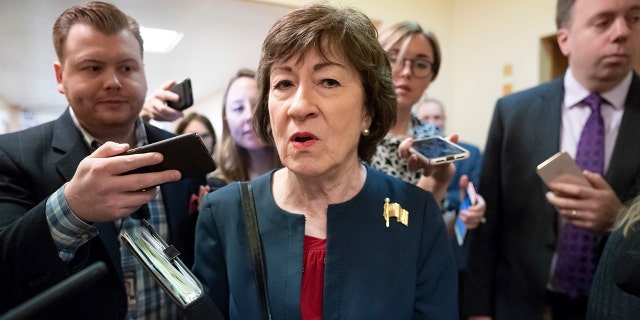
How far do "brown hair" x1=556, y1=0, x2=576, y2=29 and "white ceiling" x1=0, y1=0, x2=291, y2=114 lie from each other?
3.59 ft

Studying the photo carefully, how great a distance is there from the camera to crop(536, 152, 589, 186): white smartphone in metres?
1.24

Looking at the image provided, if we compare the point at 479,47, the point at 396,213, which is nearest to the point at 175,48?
the point at 396,213

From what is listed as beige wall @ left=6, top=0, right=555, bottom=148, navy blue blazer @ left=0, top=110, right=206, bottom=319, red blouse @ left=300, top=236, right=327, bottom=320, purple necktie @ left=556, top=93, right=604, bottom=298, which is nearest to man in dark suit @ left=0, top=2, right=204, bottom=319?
navy blue blazer @ left=0, top=110, right=206, bottom=319

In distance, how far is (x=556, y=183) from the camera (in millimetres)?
1263

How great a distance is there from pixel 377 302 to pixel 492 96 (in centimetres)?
320

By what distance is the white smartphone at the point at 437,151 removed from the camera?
3.97 feet

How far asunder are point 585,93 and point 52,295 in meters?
1.72

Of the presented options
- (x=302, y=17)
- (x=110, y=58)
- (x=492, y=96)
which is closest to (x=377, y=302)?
(x=302, y=17)

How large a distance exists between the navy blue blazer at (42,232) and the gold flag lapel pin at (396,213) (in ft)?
2.34

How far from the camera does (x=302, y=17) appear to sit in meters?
Answer: 0.99

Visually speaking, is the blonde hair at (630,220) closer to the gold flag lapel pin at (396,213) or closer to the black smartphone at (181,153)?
the gold flag lapel pin at (396,213)

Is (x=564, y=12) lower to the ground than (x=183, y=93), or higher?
higher

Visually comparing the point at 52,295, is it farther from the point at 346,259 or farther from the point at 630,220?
the point at 630,220

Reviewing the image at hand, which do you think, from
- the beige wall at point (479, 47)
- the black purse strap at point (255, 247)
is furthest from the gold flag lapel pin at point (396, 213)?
the beige wall at point (479, 47)
